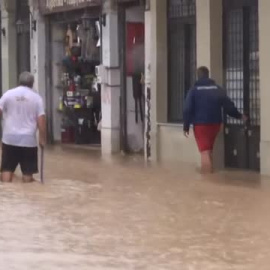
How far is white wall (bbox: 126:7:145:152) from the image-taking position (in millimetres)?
21297

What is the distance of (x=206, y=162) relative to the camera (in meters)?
16.6

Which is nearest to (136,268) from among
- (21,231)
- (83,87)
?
(21,231)

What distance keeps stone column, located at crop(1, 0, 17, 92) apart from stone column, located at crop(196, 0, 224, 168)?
9.91m

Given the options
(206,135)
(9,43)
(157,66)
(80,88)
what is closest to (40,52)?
(80,88)

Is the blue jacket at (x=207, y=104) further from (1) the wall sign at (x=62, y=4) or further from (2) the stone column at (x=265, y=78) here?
(1) the wall sign at (x=62, y=4)

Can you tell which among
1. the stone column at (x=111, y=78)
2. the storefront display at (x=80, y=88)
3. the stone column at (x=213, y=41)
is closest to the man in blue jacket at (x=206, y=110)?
the stone column at (x=213, y=41)

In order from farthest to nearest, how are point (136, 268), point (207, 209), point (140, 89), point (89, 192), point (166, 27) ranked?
1. point (140, 89)
2. point (166, 27)
3. point (89, 192)
4. point (207, 209)
5. point (136, 268)

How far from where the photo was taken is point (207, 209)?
40.8 feet

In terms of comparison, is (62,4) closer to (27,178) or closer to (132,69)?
(132,69)

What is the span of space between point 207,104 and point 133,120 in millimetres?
5226

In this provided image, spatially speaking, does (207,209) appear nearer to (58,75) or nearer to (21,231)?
(21,231)

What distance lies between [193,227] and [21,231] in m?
1.88

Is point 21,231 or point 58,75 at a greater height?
point 58,75

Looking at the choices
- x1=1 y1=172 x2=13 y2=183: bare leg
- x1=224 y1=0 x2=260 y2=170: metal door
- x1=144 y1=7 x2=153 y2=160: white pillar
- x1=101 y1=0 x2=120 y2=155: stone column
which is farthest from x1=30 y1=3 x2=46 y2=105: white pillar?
x1=1 y1=172 x2=13 y2=183: bare leg
